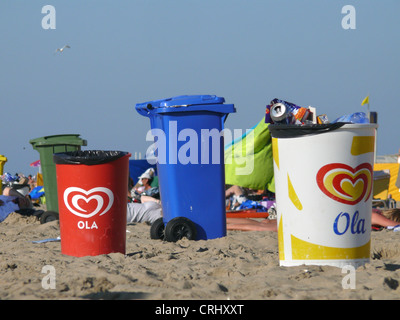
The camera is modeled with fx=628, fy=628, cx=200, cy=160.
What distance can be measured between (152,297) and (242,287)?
56cm

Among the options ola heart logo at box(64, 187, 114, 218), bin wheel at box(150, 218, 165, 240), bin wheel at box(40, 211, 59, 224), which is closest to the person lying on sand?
bin wheel at box(150, 218, 165, 240)

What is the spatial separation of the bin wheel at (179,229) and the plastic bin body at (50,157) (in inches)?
141

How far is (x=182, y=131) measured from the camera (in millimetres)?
6145

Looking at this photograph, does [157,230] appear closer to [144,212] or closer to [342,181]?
[144,212]

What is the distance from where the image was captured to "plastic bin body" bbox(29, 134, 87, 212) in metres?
9.23

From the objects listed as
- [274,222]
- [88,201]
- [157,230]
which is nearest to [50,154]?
[157,230]

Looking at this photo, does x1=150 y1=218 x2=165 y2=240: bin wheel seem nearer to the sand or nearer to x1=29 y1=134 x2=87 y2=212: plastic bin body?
the sand

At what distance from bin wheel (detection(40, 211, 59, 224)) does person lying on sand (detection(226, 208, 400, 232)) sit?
8.18ft

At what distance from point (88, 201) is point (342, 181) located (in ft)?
6.64

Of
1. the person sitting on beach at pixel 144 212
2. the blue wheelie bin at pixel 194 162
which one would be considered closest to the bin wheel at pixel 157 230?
the blue wheelie bin at pixel 194 162

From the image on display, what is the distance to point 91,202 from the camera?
194 inches

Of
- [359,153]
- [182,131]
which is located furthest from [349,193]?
[182,131]

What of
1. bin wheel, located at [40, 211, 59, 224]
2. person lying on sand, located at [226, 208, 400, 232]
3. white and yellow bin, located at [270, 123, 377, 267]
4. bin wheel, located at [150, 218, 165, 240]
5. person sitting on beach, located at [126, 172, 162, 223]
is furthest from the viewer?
bin wheel, located at [40, 211, 59, 224]
